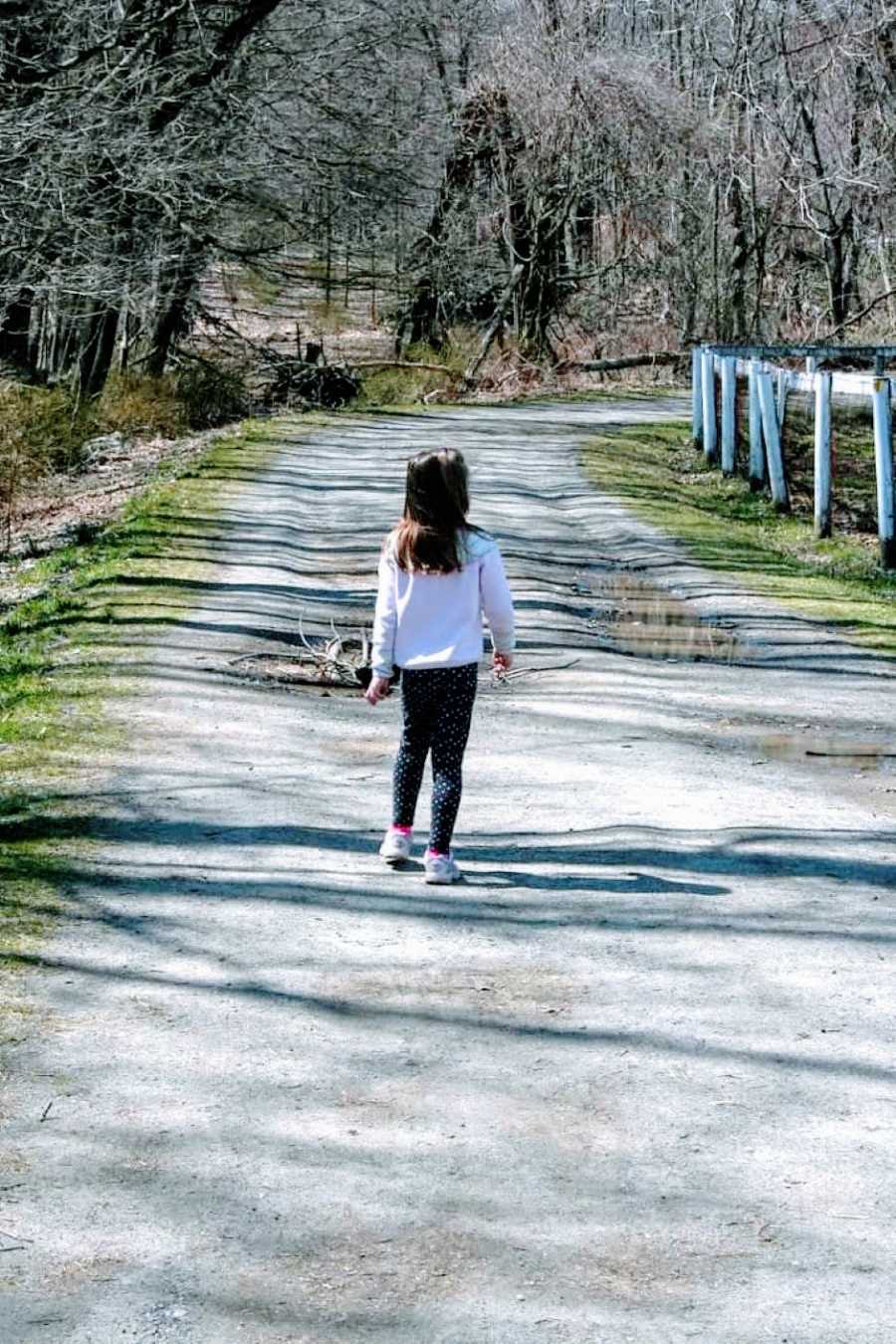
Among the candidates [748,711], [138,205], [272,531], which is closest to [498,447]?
[138,205]

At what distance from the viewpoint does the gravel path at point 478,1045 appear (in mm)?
3594

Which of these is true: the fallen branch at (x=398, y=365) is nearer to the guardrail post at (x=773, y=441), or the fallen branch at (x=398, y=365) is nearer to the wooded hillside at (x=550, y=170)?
the wooded hillside at (x=550, y=170)

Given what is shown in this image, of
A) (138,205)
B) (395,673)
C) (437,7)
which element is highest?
(437,7)

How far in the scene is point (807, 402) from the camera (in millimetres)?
28031

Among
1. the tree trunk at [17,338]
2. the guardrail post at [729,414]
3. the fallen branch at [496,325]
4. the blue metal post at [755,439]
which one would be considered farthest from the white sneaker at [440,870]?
the fallen branch at [496,325]

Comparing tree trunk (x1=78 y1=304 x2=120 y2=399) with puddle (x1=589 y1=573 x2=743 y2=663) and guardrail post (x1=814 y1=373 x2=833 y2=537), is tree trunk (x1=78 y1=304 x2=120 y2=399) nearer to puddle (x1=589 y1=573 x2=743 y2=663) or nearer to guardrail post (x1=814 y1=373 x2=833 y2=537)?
guardrail post (x1=814 y1=373 x2=833 y2=537)

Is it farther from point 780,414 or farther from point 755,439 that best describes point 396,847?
point 780,414

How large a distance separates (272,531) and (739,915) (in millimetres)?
10798

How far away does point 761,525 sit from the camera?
17859 millimetres

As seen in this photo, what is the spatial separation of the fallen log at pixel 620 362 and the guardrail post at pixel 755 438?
1683 cm

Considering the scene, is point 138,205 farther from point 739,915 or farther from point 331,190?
point 739,915

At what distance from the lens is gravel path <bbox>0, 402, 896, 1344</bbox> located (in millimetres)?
3594

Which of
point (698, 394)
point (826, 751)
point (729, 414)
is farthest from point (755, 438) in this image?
point (826, 751)

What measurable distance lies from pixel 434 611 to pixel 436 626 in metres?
0.05
